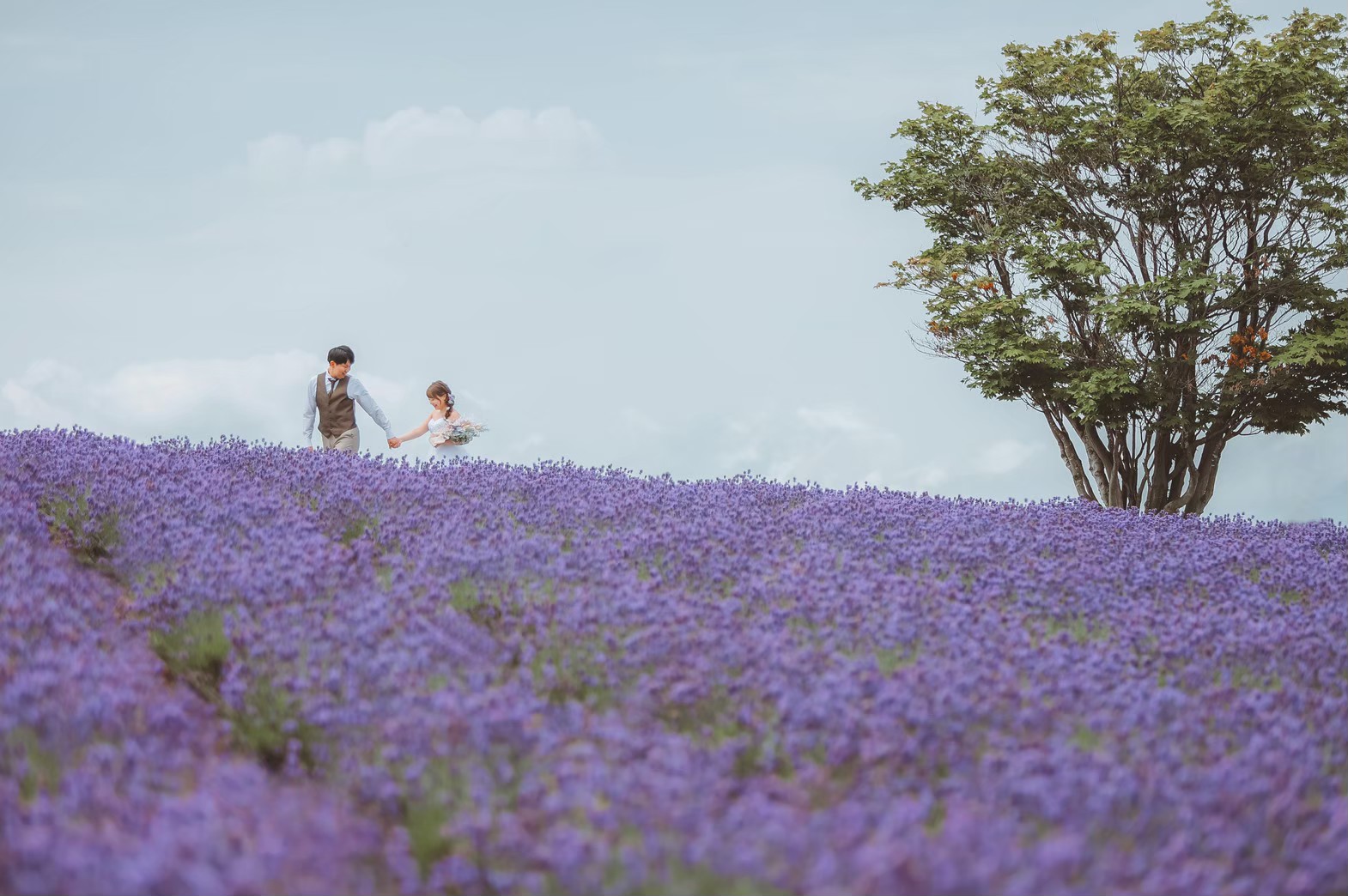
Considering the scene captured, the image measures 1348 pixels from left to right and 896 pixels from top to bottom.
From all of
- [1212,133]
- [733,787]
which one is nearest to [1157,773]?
[733,787]

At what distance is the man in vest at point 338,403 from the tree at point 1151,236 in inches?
314

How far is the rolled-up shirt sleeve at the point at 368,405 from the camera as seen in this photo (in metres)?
11.4

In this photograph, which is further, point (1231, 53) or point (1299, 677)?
point (1231, 53)

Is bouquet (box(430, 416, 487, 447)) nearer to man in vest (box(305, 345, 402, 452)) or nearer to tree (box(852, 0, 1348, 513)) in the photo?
man in vest (box(305, 345, 402, 452))

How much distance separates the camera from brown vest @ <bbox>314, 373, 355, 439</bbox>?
37.8ft

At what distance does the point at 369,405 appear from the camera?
11461mm

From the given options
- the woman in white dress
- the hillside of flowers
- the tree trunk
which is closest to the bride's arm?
the woman in white dress

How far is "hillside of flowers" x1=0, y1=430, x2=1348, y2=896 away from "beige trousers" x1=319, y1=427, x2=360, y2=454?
466cm

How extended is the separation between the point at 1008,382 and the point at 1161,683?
11.4 meters

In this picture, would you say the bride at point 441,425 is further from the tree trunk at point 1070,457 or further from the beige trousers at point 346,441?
the tree trunk at point 1070,457

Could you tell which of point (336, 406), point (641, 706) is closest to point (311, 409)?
point (336, 406)

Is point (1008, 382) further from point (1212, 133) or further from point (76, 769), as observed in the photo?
point (76, 769)

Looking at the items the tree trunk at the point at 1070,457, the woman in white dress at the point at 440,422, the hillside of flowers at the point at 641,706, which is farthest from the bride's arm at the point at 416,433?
the tree trunk at the point at 1070,457

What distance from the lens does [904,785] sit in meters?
3.15
